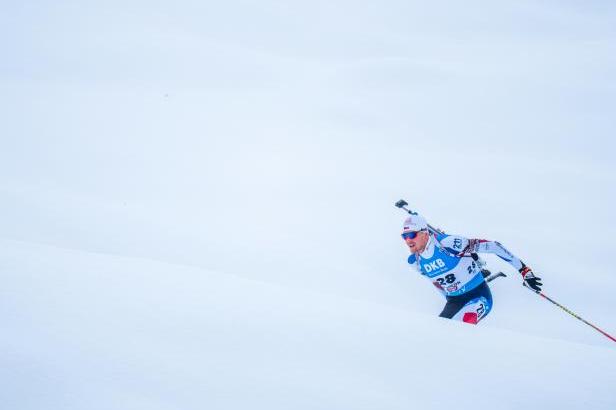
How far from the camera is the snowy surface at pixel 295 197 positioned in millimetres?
2865

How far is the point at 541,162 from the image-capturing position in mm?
7645

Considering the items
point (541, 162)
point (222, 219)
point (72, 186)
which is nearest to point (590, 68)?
point (541, 162)

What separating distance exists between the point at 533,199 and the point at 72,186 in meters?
8.40

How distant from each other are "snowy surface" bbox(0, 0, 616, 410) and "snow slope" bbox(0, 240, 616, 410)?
17mm

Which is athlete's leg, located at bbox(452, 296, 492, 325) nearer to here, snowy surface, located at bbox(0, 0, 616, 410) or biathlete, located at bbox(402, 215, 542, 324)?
biathlete, located at bbox(402, 215, 542, 324)

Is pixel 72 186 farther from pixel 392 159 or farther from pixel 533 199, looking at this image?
pixel 533 199

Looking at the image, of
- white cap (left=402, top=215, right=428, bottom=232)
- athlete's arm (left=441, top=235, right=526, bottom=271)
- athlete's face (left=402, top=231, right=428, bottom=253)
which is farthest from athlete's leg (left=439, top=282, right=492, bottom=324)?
white cap (left=402, top=215, right=428, bottom=232)

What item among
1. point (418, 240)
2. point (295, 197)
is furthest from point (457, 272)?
point (295, 197)

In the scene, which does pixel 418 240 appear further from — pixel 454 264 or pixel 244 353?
pixel 244 353

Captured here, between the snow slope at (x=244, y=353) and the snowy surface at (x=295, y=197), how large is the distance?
0.02 meters

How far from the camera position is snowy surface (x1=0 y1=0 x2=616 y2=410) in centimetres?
287

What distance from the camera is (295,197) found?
7465 mm

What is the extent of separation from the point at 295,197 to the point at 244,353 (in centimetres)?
467

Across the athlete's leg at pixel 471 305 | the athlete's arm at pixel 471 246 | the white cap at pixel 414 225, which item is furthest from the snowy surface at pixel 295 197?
the white cap at pixel 414 225
